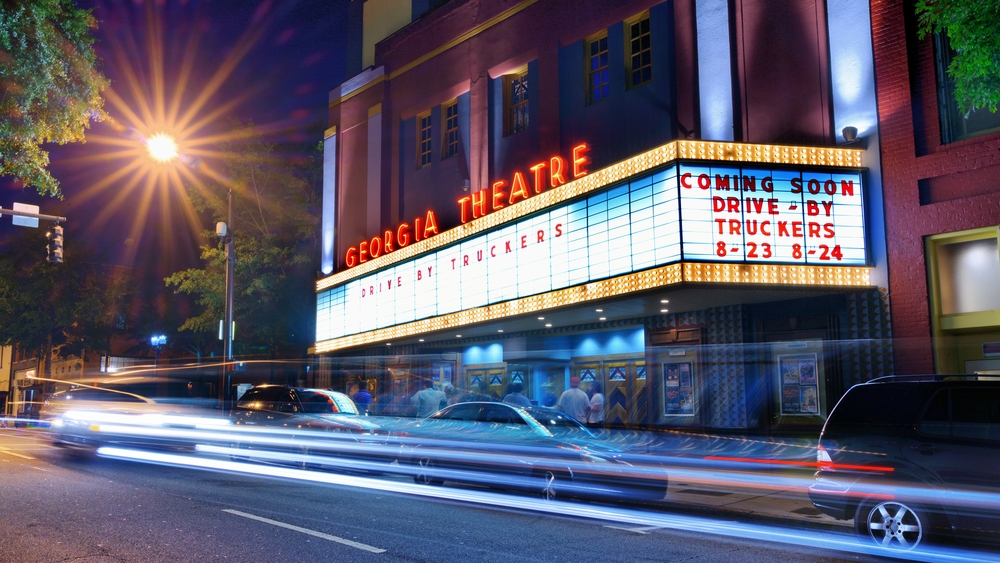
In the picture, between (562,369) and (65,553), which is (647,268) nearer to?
(562,369)

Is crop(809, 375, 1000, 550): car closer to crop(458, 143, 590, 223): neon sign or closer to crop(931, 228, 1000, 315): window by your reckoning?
crop(931, 228, 1000, 315): window

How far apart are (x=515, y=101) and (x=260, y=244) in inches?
634

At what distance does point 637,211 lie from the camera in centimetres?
1620

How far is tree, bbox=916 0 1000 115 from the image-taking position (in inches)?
396

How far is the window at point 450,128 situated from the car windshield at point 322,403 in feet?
34.8

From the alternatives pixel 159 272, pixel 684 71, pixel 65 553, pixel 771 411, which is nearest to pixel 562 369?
pixel 771 411

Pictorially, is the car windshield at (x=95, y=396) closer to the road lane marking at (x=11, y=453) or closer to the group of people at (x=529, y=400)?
the road lane marking at (x=11, y=453)

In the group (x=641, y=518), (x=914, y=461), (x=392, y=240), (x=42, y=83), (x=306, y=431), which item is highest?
(x=42, y=83)

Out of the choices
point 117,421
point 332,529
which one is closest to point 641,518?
point 332,529

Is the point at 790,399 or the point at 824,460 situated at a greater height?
the point at 790,399

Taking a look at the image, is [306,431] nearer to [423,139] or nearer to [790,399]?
[790,399]

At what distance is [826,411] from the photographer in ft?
52.5

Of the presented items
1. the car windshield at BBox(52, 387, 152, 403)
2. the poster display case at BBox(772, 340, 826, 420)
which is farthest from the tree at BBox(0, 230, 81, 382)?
the poster display case at BBox(772, 340, 826, 420)

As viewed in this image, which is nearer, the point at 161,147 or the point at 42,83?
the point at 42,83
